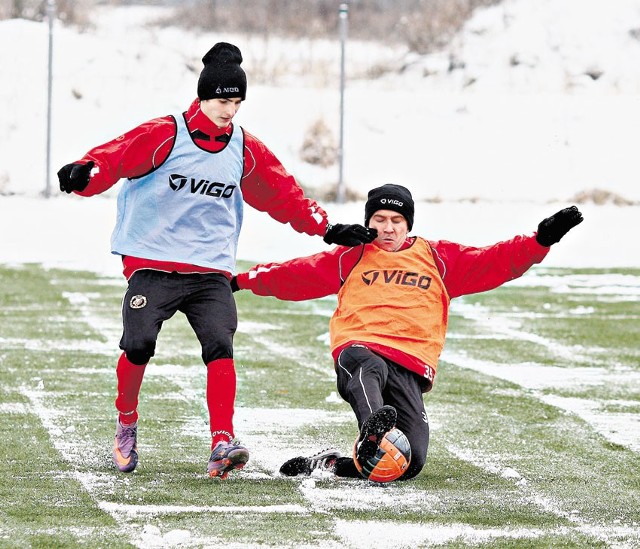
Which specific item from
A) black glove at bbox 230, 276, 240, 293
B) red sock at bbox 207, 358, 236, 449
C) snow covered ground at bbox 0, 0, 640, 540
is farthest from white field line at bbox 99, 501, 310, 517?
snow covered ground at bbox 0, 0, 640, 540

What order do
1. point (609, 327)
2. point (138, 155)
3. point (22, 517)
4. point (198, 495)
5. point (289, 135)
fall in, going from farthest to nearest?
point (289, 135) < point (609, 327) < point (138, 155) < point (198, 495) < point (22, 517)

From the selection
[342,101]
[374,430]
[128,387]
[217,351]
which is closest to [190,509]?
[374,430]

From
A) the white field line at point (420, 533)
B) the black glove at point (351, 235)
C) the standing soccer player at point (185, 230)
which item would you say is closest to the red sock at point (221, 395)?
the standing soccer player at point (185, 230)

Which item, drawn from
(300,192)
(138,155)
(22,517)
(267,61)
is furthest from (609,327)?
(267,61)

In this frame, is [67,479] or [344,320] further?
[344,320]

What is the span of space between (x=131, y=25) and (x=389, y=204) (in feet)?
115

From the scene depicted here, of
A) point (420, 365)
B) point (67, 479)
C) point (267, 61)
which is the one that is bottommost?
point (67, 479)

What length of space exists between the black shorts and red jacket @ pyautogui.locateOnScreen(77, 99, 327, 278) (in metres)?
0.06

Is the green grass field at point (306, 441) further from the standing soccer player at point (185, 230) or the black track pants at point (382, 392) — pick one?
the standing soccer player at point (185, 230)

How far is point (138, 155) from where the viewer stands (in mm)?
5836

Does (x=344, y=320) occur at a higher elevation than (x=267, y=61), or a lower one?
lower

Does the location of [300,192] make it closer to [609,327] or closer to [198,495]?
[198,495]

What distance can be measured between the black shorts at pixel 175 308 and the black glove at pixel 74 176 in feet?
1.64

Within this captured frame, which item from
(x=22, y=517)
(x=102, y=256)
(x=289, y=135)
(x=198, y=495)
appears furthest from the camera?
(x=289, y=135)
